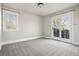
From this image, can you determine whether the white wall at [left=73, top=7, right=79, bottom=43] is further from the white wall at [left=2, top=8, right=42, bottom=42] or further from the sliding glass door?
the white wall at [left=2, top=8, right=42, bottom=42]

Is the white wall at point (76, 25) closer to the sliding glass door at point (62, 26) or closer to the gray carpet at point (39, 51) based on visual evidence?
the sliding glass door at point (62, 26)

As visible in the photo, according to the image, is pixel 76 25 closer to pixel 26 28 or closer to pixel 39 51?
pixel 39 51

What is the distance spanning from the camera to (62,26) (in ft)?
17.0

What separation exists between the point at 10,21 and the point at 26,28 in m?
1.36

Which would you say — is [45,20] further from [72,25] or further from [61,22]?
[72,25]

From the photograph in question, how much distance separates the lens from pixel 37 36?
20.7ft

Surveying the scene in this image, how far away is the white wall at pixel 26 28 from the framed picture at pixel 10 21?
263 mm

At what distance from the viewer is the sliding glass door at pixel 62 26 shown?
183 inches

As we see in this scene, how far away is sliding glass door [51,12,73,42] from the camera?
4.65 meters

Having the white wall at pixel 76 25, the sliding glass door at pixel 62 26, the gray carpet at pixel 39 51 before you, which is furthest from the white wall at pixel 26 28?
the white wall at pixel 76 25

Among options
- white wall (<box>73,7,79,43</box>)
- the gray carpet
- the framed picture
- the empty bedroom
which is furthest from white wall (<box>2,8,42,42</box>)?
white wall (<box>73,7,79,43</box>)

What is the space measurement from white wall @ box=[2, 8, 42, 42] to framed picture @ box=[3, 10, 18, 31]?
26 centimetres

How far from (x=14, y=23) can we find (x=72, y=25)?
393 cm

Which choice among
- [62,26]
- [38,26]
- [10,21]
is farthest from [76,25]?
[10,21]
